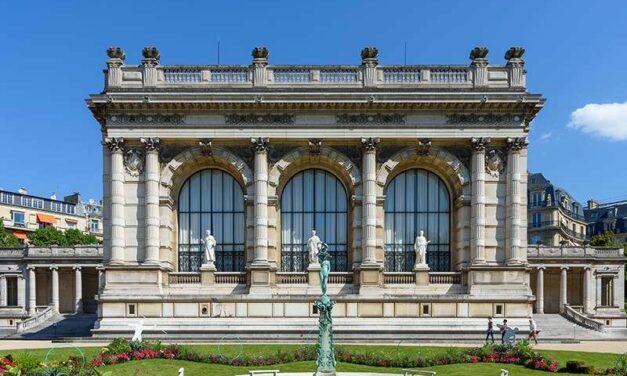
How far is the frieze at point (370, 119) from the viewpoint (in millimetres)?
42250

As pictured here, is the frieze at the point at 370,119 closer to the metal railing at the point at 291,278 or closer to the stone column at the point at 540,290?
the metal railing at the point at 291,278

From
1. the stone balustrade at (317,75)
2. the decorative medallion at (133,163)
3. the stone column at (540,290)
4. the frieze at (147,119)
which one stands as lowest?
the stone column at (540,290)

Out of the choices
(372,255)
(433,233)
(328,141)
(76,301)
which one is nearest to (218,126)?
(328,141)

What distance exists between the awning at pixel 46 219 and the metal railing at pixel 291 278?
73812 mm

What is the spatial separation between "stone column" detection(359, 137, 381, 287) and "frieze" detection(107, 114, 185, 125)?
43.4 ft

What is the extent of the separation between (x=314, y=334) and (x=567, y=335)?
20.4 meters

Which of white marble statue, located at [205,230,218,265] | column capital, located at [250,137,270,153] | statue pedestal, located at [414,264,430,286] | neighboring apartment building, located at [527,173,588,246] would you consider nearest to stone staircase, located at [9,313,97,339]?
white marble statue, located at [205,230,218,265]

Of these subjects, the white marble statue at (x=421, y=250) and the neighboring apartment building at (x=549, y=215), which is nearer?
the white marble statue at (x=421, y=250)

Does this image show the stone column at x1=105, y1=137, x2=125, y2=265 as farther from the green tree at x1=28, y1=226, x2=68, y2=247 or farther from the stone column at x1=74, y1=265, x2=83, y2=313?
the green tree at x1=28, y1=226, x2=68, y2=247

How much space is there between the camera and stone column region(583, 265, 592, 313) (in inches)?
2279

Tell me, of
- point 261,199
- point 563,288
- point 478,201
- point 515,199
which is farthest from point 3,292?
point 563,288

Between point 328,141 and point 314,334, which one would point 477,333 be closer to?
point 314,334

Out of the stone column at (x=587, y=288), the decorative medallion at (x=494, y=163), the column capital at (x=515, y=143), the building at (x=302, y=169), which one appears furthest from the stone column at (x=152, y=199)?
the stone column at (x=587, y=288)

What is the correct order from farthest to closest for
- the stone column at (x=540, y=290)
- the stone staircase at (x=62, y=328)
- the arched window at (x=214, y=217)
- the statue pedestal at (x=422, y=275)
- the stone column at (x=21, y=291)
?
the stone column at (x=21, y=291), the stone column at (x=540, y=290), the stone staircase at (x=62, y=328), the arched window at (x=214, y=217), the statue pedestal at (x=422, y=275)
